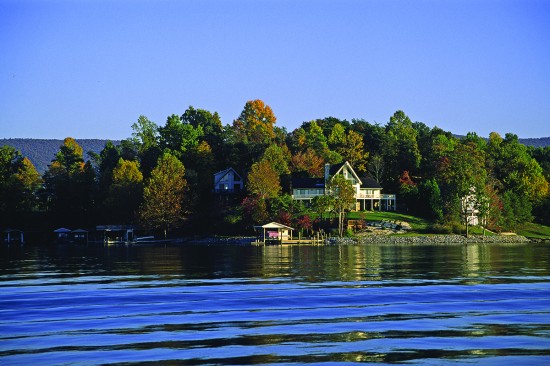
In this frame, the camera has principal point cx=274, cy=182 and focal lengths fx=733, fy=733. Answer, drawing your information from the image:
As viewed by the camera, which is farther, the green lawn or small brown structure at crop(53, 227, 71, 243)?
small brown structure at crop(53, 227, 71, 243)

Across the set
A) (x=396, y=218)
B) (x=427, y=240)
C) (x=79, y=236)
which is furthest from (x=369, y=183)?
(x=79, y=236)

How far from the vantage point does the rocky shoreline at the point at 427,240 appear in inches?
3654

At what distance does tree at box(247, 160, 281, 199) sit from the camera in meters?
106

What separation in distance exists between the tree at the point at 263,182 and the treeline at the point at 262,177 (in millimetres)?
160

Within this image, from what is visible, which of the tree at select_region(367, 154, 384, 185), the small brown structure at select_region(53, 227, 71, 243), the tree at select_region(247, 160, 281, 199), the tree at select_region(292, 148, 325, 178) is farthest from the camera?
the tree at select_region(367, 154, 384, 185)

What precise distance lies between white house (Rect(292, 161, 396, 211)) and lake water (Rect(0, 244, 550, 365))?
7447 centimetres

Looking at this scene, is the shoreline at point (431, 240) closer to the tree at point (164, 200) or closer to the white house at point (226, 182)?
the tree at point (164, 200)

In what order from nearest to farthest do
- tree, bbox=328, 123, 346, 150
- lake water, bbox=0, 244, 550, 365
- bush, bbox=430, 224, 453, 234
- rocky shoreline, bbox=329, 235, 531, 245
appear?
lake water, bbox=0, 244, 550, 365, rocky shoreline, bbox=329, 235, 531, 245, bush, bbox=430, 224, 453, 234, tree, bbox=328, 123, 346, 150

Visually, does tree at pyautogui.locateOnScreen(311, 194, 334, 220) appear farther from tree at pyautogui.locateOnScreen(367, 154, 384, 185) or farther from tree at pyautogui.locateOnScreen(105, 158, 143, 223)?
tree at pyautogui.locateOnScreen(105, 158, 143, 223)

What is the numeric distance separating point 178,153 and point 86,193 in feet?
56.3

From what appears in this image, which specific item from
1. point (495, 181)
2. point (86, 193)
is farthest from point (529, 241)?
point (86, 193)

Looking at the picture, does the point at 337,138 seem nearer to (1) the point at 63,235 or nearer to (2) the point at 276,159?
(2) the point at 276,159

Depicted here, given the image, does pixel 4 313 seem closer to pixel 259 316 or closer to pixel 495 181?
→ pixel 259 316

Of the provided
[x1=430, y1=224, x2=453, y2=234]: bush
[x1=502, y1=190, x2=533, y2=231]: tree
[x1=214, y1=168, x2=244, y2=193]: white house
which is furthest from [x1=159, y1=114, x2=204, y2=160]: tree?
[x1=502, y1=190, x2=533, y2=231]: tree
